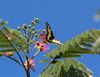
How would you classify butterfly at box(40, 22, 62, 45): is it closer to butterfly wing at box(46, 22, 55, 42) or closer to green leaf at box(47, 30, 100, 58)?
butterfly wing at box(46, 22, 55, 42)

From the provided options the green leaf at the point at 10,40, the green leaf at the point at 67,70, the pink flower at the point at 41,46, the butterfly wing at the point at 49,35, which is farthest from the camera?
the pink flower at the point at 41,46

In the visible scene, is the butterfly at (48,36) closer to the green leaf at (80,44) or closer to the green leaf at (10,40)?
the green leaf at (10,40)

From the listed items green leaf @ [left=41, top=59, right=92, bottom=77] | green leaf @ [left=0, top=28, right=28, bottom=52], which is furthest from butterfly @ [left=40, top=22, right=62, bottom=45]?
green leaf @ [left=41, top=59, right=92, bottom=77]

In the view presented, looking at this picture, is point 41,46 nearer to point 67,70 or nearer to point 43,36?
point 43,36

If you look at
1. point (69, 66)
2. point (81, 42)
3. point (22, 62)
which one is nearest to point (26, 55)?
point (22, 62)

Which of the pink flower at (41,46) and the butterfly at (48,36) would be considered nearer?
the butterfly at (48,36)

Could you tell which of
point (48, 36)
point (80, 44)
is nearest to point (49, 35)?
point (48, 36)

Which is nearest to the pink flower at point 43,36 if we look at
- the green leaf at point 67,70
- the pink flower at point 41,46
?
the pink flower at point 41,46

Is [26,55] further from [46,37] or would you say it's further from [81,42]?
[81,42]
